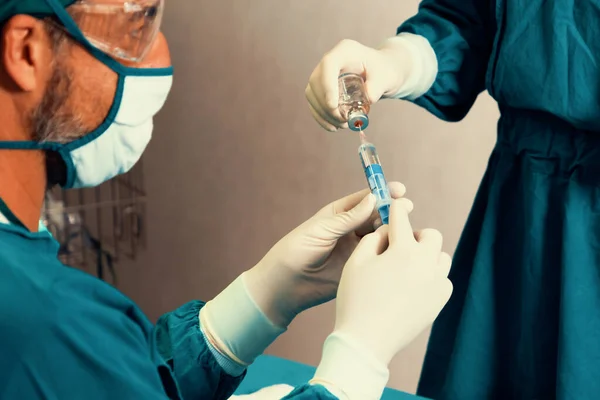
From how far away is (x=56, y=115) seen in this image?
2.21ft

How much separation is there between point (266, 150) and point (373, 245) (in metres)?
1.08

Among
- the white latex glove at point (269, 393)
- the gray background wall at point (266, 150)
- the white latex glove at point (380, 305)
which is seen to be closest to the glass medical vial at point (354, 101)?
the white latex glove at point (380, 305)

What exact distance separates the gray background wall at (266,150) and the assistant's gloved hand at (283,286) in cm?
67

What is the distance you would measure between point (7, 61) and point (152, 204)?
165 centimetres

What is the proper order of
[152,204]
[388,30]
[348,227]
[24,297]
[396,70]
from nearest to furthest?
[24,297], [348,227], [396,70], [388,30], [152,204]

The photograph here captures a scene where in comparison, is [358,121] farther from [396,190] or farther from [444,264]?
[444,264]

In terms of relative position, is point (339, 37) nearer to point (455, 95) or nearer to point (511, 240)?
point (455, 95)

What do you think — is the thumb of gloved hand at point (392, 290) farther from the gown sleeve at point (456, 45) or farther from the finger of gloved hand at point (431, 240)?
the gown sleeve at point (456, 45)

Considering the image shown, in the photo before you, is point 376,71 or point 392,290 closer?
point 392,290

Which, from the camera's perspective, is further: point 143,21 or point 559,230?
point 559,230

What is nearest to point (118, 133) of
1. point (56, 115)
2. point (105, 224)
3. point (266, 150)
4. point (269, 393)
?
point (56, 115)

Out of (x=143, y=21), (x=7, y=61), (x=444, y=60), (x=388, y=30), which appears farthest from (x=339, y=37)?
(x=7, y=61)

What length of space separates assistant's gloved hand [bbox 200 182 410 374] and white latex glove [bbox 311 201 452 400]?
0.34 feet

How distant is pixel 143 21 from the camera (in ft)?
2.33
